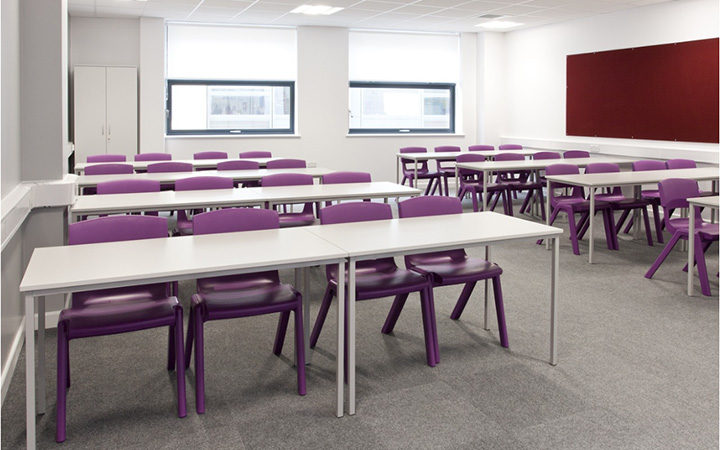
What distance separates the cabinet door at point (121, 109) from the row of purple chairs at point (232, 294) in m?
6.78

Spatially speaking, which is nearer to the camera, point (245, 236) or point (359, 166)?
point (245, 236)

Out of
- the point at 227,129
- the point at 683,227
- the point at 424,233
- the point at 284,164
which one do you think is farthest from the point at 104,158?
the point at 683,227

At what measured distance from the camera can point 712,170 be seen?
272 inches

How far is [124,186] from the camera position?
516 centimetres

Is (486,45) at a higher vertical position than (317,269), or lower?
higher

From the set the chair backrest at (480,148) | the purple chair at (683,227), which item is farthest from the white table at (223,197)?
the chair backrest at (480,148)

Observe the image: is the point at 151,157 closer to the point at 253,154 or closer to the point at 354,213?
the point at 253,154

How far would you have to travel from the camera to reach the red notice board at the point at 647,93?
7.97m

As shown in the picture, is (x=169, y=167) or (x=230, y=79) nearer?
(x=169, y=167)

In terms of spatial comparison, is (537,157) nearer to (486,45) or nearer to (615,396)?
(486,45)

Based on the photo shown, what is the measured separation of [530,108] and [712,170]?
4.60m

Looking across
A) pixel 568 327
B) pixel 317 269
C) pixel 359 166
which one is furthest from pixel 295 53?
pixel 568 327

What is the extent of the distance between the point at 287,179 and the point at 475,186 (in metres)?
3.29

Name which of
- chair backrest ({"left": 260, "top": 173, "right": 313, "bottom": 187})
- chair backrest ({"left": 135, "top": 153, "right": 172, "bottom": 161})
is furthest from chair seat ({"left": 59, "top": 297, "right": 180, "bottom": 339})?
chair backrest ({"left": 135, "top": 153, "right": 172, "bottom": 161})
